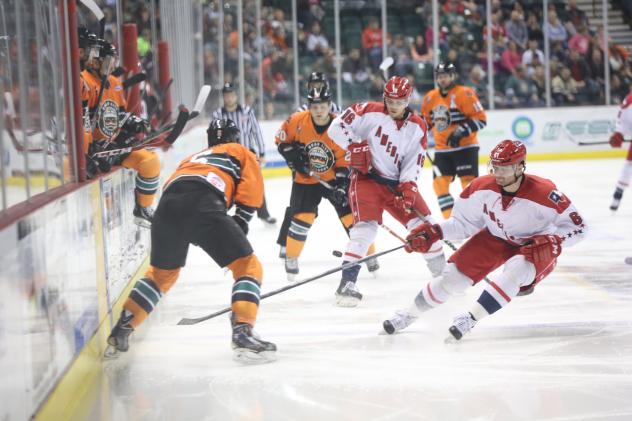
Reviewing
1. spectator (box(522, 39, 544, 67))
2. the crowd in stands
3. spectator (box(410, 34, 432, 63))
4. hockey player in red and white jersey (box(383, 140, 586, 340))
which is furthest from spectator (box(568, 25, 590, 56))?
hockey player in red and white jersey (box(383, 140, 586, 340))

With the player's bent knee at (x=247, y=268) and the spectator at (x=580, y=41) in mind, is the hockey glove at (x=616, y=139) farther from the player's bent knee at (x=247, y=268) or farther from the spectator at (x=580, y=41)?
the spectator at (x=580, y=41)

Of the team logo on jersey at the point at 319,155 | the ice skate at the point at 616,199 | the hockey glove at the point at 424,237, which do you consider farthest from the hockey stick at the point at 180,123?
the ice skate at the point at 616,199

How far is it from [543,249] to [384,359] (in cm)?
70

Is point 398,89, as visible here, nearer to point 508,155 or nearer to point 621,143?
point 508,155

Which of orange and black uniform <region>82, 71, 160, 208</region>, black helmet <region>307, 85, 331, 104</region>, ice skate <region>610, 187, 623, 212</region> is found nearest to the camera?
orange and black uniform <region>82, 71, 160, 208</region>

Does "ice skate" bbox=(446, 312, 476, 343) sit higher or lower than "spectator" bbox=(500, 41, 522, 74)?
lower

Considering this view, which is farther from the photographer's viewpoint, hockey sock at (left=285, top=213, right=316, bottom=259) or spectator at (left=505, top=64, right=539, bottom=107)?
spectator at (left=505, top=64, right=539, bottom=107)

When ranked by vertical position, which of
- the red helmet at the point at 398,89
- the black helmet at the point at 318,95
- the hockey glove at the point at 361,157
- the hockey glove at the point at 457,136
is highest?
the red helmet at the point at 398,89

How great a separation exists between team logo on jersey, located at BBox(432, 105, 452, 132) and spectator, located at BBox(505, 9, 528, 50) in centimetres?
611

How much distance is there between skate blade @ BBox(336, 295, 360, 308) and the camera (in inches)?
169

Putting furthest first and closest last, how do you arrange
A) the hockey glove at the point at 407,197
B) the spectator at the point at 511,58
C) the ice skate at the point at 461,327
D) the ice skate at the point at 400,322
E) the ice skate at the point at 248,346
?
the spectator at the point at 511,58 < the hockey glove at the point at 407,197 < the ice skate at the point at 400,322 < the ice skate at the point at 461,327 < the ice skate at the point at 248,346

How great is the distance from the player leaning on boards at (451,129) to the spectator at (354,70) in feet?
16.9

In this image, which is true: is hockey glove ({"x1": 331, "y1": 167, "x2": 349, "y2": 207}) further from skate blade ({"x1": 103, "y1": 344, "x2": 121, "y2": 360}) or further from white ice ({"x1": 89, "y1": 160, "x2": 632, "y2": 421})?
skate blade ({"x1": 103, "y1": 344, "x2": 121, "y2": 360})

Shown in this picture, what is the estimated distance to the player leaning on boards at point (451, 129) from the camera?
19.7 ft
